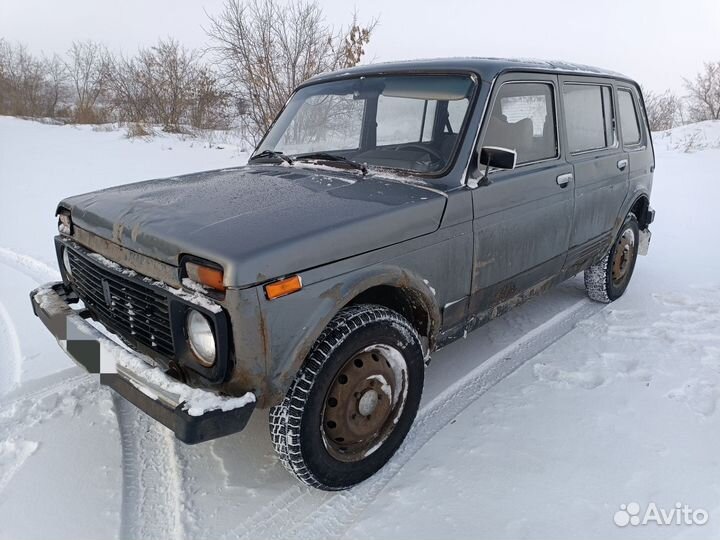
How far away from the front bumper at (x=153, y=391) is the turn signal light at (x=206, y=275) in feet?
1.38

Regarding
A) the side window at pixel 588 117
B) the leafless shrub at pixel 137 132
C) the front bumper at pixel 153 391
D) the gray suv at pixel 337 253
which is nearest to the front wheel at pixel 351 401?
the gray suv at pixel 337 253

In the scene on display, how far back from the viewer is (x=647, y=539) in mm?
2172

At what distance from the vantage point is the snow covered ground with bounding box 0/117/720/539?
2277mm

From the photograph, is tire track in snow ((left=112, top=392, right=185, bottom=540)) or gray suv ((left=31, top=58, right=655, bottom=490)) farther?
tire track in snow ((left=112, top=392, right=185, bottom=540))

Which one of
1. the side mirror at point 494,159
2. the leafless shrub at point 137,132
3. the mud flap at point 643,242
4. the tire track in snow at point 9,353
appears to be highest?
the leafless shrub at point 137,132

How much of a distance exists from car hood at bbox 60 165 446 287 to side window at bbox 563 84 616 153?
169 centimetres

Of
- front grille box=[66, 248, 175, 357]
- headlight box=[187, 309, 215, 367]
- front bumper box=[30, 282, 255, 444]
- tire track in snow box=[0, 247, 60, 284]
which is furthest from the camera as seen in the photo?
tire track in snow box=[0, 247, 60, 284]

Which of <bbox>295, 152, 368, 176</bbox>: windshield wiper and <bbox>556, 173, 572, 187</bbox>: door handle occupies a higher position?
<bbox>295, 152, 368, 176</bbox>: windshield wiper

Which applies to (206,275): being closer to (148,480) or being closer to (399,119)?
(148,480)

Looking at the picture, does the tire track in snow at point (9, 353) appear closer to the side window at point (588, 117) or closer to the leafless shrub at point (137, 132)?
the side window at point (588, 117)

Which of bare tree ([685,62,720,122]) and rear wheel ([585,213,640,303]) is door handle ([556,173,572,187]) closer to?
rear wheel ([585,213,640,303])

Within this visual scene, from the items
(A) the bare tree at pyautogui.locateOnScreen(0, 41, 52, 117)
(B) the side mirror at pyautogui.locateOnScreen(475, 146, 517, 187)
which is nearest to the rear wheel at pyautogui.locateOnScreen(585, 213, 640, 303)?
(B) the side mirror at pyautogui.locateOnScreen(475, 146, 517, 187)

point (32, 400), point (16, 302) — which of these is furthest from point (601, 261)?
point (16, 302)

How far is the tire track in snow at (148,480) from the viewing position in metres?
2.25
